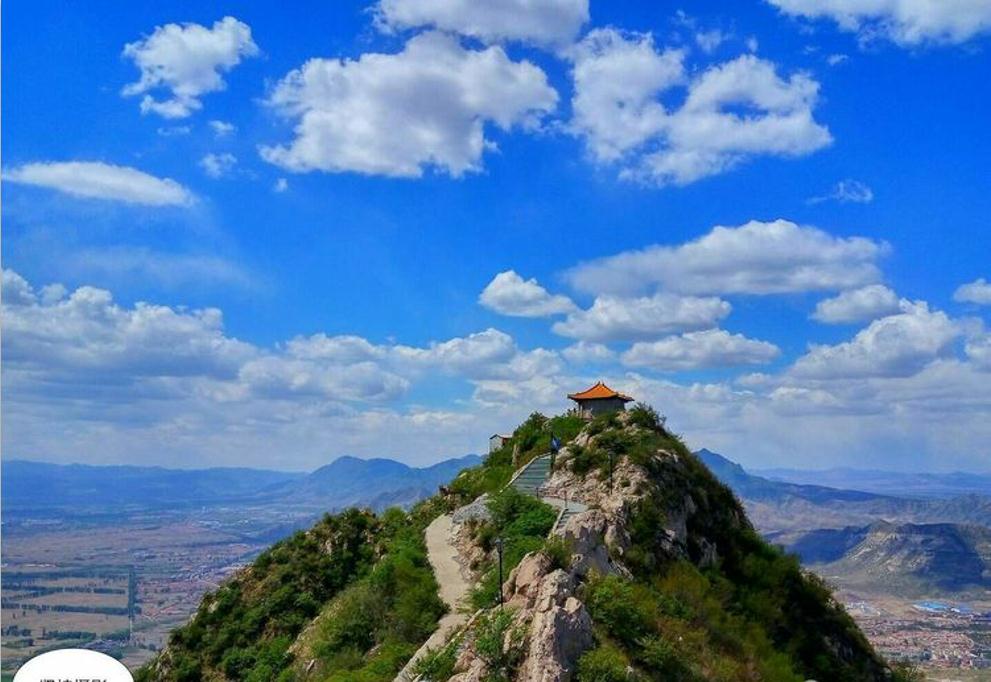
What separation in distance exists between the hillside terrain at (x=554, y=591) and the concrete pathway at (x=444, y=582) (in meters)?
0.33

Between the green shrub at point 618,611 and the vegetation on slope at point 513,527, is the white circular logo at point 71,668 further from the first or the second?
the vegetation on slope at point 513,527

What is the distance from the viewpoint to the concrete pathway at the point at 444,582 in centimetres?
2430

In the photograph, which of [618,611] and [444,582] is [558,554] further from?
[444,582]

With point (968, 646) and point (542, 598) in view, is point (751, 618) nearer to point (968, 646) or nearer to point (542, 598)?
point (542, 598)

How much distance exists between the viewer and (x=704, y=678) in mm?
21828

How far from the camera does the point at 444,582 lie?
31.4 m

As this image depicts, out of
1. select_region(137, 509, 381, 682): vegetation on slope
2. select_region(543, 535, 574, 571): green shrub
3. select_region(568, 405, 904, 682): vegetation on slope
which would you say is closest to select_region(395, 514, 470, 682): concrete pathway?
select_region(543, 535, 574, 571): green shrub

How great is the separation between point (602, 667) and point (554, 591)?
2709 mm

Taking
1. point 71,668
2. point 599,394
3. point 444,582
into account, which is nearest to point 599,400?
point 599,394

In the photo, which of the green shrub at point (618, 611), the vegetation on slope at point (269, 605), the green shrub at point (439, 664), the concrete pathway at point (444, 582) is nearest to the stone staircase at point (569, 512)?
the concrete pathway at point (444, 582)

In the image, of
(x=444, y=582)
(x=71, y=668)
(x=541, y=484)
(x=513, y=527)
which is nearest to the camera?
(x=71, y=668)

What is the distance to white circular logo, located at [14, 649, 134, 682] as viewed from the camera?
11.4m

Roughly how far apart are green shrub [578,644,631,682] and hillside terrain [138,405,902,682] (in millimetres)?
48

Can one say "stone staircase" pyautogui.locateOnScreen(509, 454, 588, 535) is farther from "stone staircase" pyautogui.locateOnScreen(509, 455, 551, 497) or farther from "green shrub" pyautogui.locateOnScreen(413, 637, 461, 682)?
"green shrub" pyautogui.locateOnScreen(413, 637, 461, 682)
